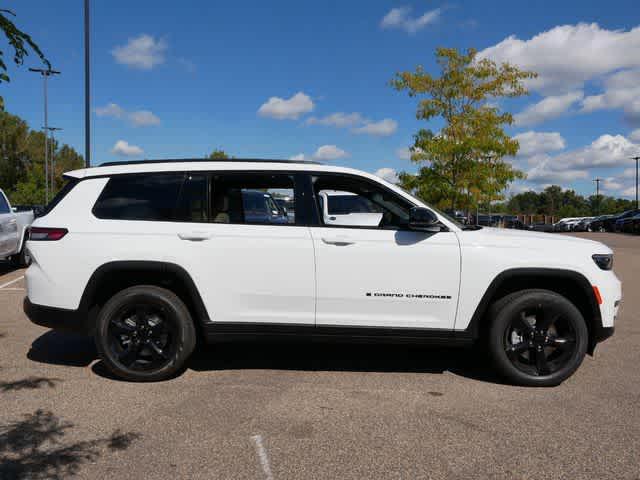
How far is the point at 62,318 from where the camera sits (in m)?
4.54

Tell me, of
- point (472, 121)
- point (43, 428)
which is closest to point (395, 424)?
point (43, 428)

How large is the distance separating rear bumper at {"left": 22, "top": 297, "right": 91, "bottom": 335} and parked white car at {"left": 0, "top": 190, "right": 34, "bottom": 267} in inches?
255

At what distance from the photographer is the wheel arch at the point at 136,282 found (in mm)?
4449

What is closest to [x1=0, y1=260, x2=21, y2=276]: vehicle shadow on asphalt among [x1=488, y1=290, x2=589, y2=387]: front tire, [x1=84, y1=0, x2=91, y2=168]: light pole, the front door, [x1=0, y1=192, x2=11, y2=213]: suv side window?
[x1=0, y1=192, x2=11, y2=213]: suv side window

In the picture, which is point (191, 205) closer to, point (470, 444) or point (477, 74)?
point (470, 444)

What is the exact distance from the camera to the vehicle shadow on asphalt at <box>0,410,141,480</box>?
3031 mm

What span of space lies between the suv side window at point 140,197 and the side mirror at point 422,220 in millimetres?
1920

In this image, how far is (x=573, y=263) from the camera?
14.6ft

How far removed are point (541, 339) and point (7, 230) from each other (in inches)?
395

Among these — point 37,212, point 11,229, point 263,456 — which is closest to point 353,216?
point 263,456

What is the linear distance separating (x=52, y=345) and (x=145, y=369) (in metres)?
1.76

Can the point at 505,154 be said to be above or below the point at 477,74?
below

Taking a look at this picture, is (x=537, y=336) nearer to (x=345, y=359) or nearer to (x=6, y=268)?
(x=345, y=359)

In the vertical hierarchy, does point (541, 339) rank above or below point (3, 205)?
below
